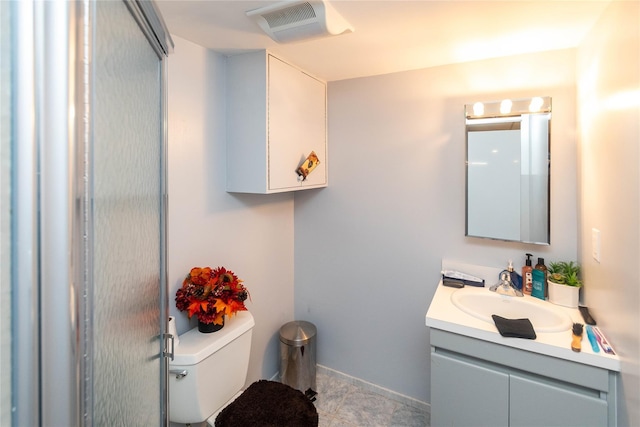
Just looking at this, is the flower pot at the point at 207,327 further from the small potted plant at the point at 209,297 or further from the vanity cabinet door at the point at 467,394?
the vanity cabinet door at the point at 467,394

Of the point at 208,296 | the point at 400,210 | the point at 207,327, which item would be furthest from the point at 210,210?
the point at 400,210

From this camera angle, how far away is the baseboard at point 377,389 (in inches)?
84.1

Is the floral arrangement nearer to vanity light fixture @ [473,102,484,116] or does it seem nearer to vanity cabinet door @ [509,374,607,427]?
vanity cabinet door @ [509,374,607,427]

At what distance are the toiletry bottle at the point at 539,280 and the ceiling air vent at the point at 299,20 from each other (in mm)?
1531

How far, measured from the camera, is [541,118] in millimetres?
1713

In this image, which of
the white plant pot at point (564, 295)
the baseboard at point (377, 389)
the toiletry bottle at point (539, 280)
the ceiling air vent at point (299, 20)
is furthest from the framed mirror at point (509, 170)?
the baseboard at point (377, 389)

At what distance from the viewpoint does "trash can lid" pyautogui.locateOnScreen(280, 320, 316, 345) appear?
2.23 m

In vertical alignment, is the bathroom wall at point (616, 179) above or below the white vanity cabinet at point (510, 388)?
above

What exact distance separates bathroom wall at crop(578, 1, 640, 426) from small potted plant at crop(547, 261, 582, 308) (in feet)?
0.30

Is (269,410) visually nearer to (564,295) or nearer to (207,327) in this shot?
(207,327)

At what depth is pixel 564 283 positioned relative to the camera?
5.33 feet

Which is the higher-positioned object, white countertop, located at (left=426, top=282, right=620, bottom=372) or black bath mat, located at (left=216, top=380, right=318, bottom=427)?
white countertop, located at (left=426, top=282, right=620, bottom=372)

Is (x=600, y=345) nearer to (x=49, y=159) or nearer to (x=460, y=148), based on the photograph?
(x=460, y=148)

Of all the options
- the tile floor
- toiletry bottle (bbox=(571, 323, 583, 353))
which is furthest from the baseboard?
toiletry bottle (bbox=(571, 323, 583, 353))
